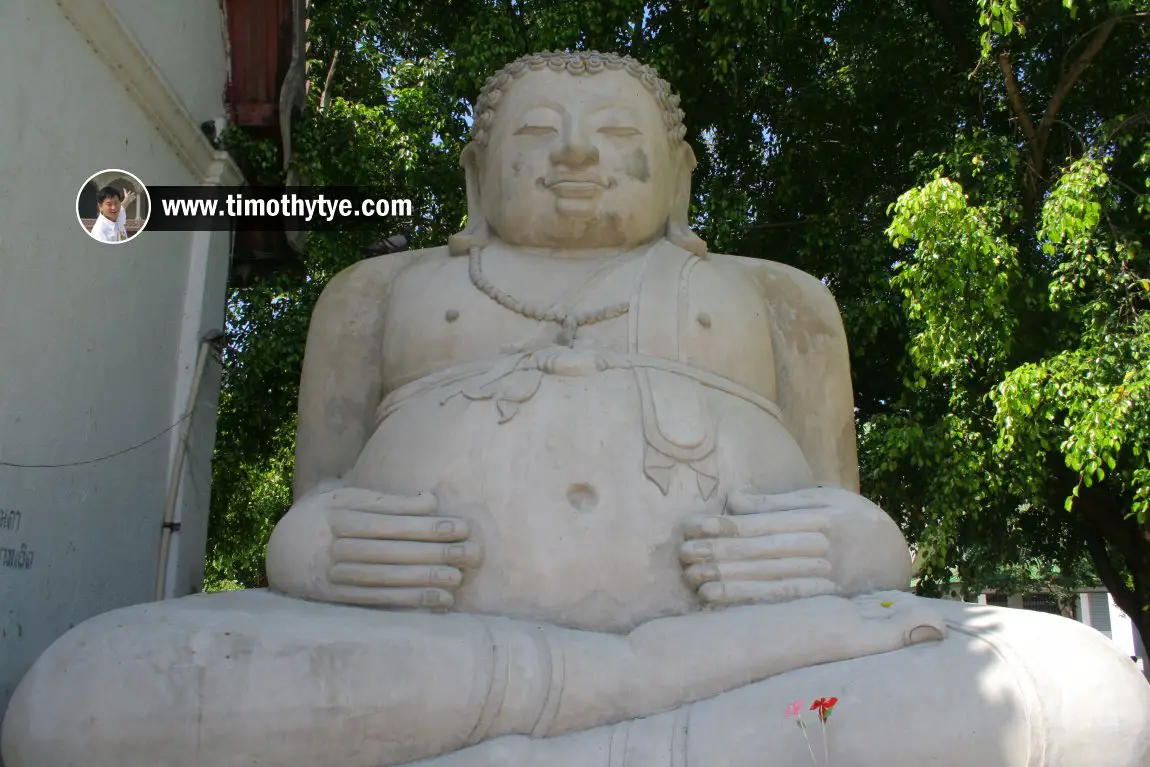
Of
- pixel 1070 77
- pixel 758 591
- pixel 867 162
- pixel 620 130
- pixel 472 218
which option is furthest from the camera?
pixel 867 162

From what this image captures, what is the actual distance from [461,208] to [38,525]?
4.17 metres

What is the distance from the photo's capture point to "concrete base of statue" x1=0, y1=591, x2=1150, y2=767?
8.84 feet

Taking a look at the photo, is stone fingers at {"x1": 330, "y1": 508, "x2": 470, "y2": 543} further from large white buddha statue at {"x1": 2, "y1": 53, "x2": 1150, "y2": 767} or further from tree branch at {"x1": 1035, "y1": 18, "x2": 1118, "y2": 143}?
tree branch at {"x1": 1035, "y1": 18, "x2": 1118, "y2": 143}

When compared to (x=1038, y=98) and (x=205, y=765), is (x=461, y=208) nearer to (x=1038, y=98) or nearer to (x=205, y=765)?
(x=1038, y=98)

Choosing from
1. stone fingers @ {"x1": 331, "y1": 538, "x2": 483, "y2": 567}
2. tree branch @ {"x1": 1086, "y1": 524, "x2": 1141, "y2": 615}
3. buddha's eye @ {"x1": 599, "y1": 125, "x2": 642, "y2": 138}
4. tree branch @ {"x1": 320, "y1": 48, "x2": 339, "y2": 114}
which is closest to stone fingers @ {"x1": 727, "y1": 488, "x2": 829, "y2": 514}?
stone fingers @ {"x1": 331, "y1": 538, "x2": 483, "y2": 567}

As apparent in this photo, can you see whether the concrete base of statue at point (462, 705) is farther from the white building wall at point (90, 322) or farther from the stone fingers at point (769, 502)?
the white building wall at point (90, 322)

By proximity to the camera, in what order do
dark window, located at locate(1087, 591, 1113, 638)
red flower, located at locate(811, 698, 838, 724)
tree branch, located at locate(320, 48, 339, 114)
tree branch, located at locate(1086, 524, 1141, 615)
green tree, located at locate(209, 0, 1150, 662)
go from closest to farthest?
red flower, located at locate(811, 698, 838, 724) → green tree, located at locate(209, 0, 1150, 662) → tree branch, located at locate(320, 48, 339, 114) → tree branch, located at locate(1086, 524, 1141, 615) → dark window, located at locate(1087, 591, 1113, 638)

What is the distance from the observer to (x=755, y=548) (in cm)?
329

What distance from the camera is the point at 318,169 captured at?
Answer: 773 cm

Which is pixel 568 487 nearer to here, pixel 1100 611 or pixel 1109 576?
pixel 1109 576

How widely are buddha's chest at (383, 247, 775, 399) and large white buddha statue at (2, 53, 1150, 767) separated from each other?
11 mm

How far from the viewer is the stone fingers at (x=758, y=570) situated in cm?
325

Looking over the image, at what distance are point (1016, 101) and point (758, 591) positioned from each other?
5.08m

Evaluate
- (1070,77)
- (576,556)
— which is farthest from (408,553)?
(1070,77)
